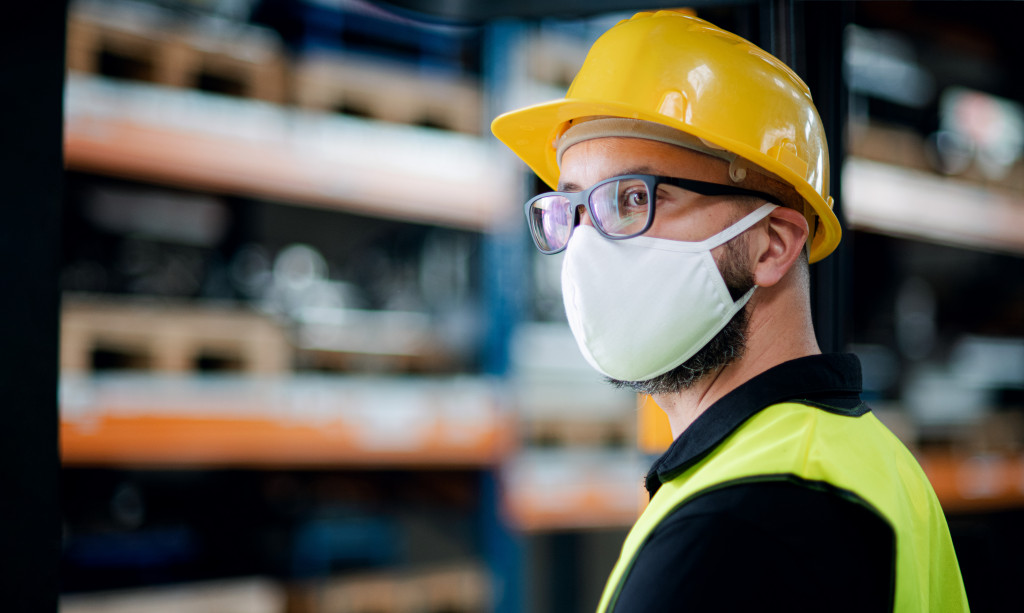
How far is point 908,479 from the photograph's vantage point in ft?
3.32

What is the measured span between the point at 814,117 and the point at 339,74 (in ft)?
8.56

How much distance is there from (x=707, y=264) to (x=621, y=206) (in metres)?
0.15

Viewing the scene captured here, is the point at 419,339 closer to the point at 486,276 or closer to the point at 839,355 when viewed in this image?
the point at 486,276

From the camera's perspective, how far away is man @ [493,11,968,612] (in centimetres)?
96

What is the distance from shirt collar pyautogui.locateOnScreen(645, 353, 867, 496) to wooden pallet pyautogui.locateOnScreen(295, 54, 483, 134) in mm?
2642

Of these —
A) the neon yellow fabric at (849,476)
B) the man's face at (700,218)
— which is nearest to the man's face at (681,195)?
the man's face at (700,218)

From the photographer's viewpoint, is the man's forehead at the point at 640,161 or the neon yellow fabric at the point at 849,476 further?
the man's forehead at the point at 640,161

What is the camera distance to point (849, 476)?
86 cm

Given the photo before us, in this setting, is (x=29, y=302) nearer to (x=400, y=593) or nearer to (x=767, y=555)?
(x=767, y=555)

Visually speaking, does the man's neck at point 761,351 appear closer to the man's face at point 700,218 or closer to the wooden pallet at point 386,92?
the man's face at point 700,218

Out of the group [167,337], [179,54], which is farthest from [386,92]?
[167,337]

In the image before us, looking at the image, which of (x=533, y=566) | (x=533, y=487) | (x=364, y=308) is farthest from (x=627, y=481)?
(x=364, y=308)

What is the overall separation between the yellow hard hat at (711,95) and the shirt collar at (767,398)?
0.87 ft

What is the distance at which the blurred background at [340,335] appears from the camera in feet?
9.46
